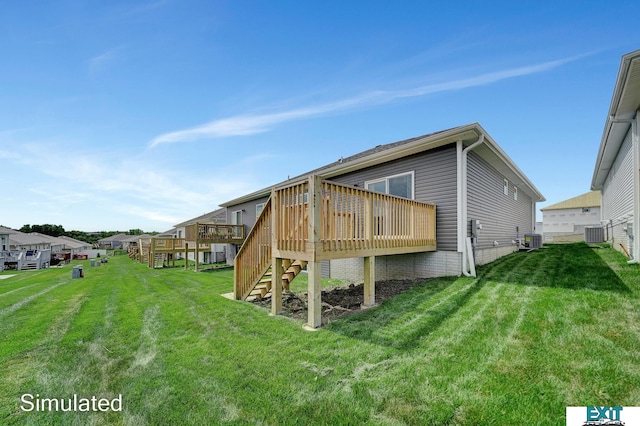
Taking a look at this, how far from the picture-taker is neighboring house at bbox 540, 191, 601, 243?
2516 centimetres

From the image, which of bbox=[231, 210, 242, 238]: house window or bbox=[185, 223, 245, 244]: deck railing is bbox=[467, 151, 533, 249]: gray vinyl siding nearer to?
bbox=[185, 223, 245, 244]: deck railing

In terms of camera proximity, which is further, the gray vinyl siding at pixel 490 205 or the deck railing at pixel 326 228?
the gray vinyl siding at pixel 490 205

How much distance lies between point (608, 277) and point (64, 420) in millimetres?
8637

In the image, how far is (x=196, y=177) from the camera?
17047mm

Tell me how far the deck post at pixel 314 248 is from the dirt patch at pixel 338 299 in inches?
14.0

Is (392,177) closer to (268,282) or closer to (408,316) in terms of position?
(268,282)

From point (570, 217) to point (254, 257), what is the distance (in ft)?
108

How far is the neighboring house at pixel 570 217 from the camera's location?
990 inches

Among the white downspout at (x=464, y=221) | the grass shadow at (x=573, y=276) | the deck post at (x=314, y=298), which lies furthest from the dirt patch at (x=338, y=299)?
the grass shadow at (x=573, y=276)

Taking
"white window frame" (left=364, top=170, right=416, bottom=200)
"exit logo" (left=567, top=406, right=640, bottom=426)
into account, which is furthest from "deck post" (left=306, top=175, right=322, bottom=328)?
"white window frame" (left=364, top=170, right=416, bottom=200)

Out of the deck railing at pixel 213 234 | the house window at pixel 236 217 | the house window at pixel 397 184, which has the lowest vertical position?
the deck railing at pixel 213 234

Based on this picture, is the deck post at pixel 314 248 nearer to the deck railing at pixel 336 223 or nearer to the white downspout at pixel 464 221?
the deck railing at pixel 336 223

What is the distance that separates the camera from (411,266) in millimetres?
8039

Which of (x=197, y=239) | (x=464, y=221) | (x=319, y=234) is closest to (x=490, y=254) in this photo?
(x=464, y=221)
